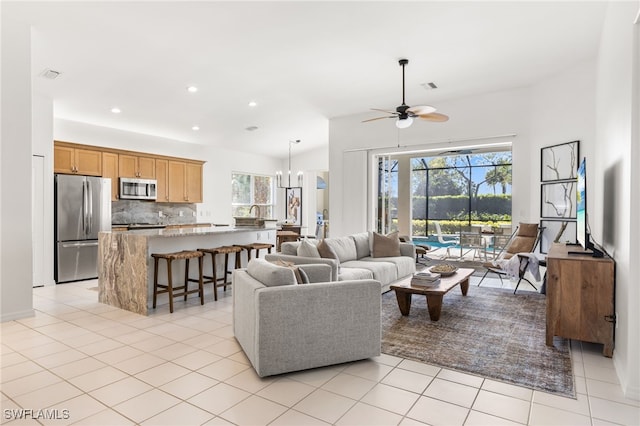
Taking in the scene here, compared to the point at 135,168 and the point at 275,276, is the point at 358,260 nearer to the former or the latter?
the point at 275,276

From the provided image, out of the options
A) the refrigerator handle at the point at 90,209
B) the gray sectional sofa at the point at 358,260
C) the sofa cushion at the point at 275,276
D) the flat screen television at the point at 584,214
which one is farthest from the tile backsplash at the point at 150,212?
the flat screen television at the point at 584,214

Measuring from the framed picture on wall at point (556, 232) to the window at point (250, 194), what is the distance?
6.93m

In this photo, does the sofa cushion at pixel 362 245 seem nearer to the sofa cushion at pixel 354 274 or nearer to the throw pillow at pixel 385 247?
the throw pillow at pixel 385 247

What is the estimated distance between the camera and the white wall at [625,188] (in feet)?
7.59

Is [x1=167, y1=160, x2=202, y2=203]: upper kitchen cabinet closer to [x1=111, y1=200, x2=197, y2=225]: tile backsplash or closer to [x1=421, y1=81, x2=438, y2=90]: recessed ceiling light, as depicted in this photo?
[x1=111, y1=200, x2=197, y2=225]: tile backsplash

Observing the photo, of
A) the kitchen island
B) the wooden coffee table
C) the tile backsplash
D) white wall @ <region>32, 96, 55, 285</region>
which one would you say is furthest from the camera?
the tile backsplash

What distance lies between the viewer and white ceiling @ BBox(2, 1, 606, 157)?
387 centimetres

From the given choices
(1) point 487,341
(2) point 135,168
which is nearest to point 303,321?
(1) point 487,341

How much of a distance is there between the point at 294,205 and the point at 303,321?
835 cm

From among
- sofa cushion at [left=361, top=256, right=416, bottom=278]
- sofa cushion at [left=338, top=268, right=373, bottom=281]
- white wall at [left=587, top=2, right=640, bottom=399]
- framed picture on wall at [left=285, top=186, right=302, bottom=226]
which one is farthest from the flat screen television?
framed picture on wall at [left=285, top=186, right=302, bottom=226]

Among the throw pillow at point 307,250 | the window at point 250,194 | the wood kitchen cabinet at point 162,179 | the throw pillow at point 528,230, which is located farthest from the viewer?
the window at point 250,194

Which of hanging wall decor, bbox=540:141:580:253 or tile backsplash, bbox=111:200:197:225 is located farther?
tile backsplash, bbox=111:200:197:225

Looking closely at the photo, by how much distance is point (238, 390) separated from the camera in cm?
242

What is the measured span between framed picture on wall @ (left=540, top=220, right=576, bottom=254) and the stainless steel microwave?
6.94 meters
